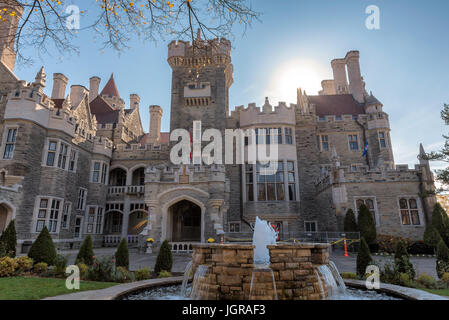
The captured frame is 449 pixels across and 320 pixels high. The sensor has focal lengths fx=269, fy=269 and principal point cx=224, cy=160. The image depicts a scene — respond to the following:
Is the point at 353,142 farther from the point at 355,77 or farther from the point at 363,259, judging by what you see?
the point at 363,259

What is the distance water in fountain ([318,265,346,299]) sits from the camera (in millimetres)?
6699

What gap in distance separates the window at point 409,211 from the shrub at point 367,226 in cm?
315

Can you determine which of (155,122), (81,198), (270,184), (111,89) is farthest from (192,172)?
(111,89)

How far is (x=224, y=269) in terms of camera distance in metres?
6.32

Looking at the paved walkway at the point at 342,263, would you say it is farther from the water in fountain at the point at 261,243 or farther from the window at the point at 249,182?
the window at the point at 249,182

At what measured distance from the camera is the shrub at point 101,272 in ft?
27.9

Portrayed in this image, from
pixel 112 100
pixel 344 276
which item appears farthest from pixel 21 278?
pixel 112 100

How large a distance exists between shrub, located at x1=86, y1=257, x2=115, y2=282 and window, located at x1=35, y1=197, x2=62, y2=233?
11.2 metres

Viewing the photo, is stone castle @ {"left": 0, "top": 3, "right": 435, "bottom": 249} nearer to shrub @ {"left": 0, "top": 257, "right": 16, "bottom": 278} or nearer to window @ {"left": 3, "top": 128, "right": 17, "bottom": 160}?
window @ {"left": 3, "top": 128, "right": 17, "bottom": 160}

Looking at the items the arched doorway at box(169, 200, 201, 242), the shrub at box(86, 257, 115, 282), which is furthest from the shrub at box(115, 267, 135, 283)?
the arched doorway at box(169, 200, 201, 242)

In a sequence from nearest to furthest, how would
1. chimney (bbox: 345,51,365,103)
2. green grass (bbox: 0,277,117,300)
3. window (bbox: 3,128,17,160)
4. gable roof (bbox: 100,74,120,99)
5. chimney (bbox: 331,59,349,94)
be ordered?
1. green grass (bbox: 0,277,117,300)
2. window (bbox: 3,128,17,160)
3. chimney (bbox: 345,51,365,103)
4. chimney (bbox: 331,59,349,94)
5. gable roof (bbox: 100,74,120,99)

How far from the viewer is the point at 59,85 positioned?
1171 inches

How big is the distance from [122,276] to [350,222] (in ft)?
45.5

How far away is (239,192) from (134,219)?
11.0 meters
